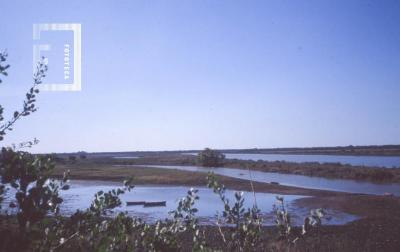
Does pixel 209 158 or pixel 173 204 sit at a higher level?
pixel 209 158

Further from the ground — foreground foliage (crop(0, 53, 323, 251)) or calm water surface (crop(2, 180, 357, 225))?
foreground foliage (crop(0, 53, 323, 251))

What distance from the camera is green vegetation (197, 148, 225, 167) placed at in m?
88.6

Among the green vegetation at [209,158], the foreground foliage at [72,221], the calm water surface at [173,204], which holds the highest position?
the foreground foliage at [72,221]

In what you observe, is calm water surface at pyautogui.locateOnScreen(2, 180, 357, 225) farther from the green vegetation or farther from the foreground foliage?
the green vegetation

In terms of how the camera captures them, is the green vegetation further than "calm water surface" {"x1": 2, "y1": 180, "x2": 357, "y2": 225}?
Yes

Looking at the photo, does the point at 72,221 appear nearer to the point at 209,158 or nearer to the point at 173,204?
the point at 173,204

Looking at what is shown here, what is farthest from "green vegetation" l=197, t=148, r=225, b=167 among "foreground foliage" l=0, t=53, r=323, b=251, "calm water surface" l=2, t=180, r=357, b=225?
"foreground foliage" l=0, t=53, r=323, b=251

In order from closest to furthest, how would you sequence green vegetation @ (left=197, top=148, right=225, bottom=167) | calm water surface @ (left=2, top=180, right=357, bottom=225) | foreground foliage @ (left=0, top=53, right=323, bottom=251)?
foreground foliage @ (left=0, top=53, right=323, bottom=251)
calm water surface @ (left=2, top=180, right=357, bottom=225)
green vegetation @ (left=197, top=148, right=225, bottom=167)

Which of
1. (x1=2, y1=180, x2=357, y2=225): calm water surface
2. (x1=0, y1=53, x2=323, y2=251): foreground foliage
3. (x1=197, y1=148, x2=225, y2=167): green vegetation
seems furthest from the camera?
(x1=197, y1=148, x2=225, y2=167): green vegetation

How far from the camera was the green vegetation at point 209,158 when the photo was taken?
88.6m

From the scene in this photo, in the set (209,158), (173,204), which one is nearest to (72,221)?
(173,204)

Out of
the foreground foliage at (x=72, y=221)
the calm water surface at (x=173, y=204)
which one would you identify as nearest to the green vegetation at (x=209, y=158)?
the calm water surface at (x=173, y=204)

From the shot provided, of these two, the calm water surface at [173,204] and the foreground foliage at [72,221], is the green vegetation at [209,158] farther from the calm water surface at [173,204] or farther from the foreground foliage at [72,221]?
the foreground foliage at [72,221]

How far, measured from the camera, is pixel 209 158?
88.9 metres
